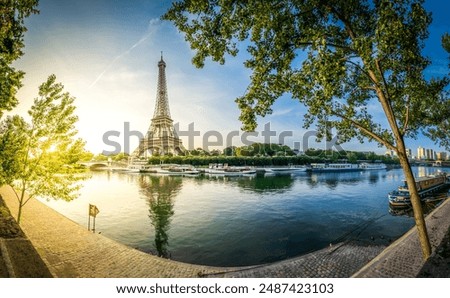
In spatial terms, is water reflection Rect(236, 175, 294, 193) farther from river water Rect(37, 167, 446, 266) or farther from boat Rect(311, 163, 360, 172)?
boat Rect(311, 163, 360, 172)

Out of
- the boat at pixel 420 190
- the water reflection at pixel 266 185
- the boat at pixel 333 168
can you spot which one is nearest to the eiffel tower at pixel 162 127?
the water reflection at pixel 266 185

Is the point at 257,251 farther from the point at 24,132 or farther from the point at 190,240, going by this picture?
the point at 24,132

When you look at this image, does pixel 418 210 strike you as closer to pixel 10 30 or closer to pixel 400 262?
pixel 400 262

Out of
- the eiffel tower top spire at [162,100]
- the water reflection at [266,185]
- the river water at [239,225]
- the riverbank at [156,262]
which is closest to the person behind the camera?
the riverbank at [156,262]

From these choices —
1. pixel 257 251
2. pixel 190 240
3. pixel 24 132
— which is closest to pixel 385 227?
pixel 257 251

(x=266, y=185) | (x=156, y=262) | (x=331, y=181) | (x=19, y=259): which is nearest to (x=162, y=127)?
(x=266, y=185)

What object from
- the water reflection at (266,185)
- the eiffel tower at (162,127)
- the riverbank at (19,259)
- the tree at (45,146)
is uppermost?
the eiffel tower at (162,127)

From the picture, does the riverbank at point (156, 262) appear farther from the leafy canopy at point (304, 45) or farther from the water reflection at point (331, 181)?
the water reflection at point (331, 181)
